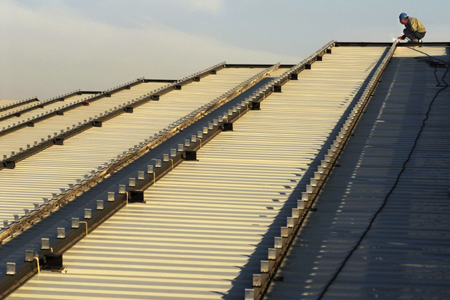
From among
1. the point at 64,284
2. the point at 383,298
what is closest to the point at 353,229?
the point at 383,298

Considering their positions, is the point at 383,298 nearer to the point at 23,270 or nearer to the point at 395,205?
the point at 395,205

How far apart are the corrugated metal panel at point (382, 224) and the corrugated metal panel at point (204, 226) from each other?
1071mm

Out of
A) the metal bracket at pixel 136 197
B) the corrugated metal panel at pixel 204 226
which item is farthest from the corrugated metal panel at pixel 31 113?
the metal bracket at pixel 136 197

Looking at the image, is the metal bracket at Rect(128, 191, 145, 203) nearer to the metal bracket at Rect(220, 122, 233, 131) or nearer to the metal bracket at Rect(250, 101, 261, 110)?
the metal bracket at Rect(220, 122, 233, 131)

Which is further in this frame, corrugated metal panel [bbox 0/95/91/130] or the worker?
the worker

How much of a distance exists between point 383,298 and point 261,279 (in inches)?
98.5

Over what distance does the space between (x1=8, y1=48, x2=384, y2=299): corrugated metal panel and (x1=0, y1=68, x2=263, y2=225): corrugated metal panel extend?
4479mm

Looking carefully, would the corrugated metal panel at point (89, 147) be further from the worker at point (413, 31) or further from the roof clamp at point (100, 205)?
the worker at point (413, 31)

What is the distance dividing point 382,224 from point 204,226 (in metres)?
4.66

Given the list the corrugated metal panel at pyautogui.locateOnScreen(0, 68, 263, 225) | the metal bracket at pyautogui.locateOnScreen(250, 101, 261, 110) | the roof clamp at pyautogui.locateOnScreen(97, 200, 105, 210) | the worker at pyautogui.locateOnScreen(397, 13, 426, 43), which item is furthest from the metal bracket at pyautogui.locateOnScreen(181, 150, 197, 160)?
the worker at pyautogui.locateOnScreen(397, 13, 426, 43)

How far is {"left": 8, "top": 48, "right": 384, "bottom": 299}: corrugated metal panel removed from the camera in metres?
13.7

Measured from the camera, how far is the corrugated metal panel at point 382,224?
45.0ft

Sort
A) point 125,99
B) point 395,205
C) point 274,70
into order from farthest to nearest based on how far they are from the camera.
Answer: point 274,70
point 125,99
point 395,205

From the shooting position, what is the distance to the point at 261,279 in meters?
13.0
